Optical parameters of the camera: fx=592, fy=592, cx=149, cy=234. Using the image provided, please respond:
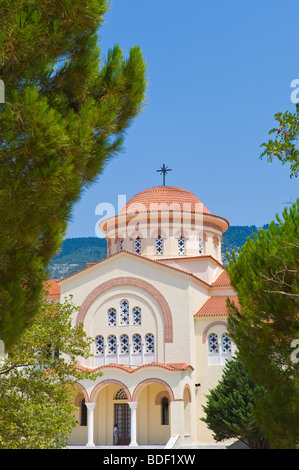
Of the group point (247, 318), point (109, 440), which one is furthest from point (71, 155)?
point (109, 440)

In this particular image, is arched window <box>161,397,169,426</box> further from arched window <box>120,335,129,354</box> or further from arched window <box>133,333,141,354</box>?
arched window <box>120,335,129,354</box>

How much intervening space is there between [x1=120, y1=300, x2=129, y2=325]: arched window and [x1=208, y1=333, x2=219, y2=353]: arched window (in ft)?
13.3

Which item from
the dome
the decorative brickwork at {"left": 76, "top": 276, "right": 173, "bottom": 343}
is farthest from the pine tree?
the dome

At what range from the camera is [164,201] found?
32.8 metres

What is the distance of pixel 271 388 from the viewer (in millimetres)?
13680

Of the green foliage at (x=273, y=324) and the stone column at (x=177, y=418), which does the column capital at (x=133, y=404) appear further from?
the green foliage at (x=273, y=324)

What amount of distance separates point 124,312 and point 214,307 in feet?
14.3

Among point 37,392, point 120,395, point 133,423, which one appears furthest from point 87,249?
point 37,392

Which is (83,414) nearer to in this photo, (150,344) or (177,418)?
(150,344)

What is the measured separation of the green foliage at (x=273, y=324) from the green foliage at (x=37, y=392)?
4.39m

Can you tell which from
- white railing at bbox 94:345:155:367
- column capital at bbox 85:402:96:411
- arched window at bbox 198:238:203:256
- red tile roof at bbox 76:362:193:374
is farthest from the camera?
arched window at bbox 198:238:203:256

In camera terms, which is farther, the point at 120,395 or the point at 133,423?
the point at 120,395

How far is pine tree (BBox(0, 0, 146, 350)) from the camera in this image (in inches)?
280

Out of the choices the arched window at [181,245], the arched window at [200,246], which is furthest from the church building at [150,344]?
the arched window at [200,246]
